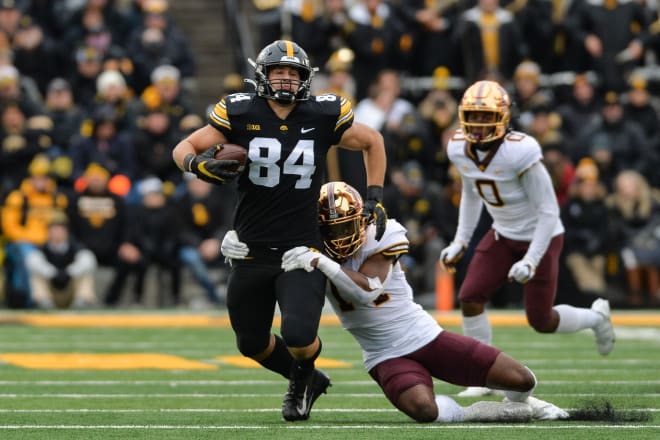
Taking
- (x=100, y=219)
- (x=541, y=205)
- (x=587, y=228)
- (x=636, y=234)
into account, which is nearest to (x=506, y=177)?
(x=541, y=205)

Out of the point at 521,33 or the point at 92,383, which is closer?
the point at 92,383

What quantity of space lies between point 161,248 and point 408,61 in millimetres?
3389

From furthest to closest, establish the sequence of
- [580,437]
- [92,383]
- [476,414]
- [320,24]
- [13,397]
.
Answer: [320,24], [92,383], [13,397], [476,414], [580,437]

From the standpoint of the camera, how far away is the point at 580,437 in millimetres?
5844

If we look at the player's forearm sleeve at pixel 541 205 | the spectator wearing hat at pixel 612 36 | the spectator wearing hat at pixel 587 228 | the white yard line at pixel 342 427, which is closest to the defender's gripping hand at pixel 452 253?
the player's forearm sleeve at pixel 541 205

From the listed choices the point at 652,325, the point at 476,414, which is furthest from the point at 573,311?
the point at 652,325

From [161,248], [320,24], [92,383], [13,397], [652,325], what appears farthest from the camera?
[320,24]

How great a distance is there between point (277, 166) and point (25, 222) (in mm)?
7385

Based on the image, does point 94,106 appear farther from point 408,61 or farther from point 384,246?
point 384,246

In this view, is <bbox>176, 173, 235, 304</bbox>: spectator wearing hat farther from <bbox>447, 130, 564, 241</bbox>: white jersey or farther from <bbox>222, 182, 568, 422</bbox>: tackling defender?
<bbox>222, 182, 568, 422</bbox>: tackling defender

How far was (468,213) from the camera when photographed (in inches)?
318

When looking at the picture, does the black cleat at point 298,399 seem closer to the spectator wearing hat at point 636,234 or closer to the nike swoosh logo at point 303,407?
the nike swoosh logo at point 303,407

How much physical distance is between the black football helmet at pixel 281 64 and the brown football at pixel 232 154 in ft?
1.03

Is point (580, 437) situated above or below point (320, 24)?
below
